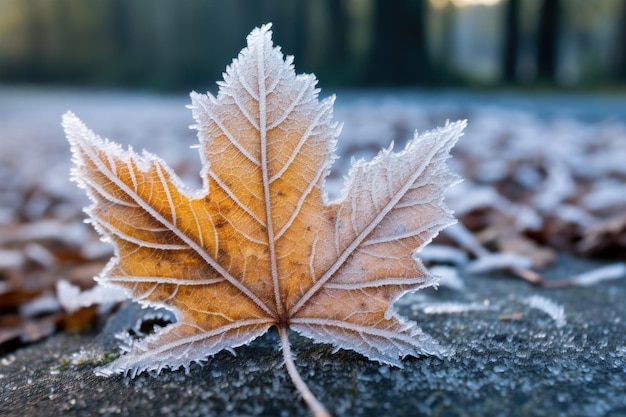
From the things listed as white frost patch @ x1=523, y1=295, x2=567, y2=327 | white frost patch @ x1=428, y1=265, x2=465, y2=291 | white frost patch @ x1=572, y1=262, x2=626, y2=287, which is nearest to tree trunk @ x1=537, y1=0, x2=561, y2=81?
white frost patch @ x1=572, y1=262, x2=626, y2=287

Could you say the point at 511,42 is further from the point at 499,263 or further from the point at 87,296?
the point at 87,296

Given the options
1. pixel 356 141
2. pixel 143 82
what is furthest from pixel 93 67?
pixel 356 141

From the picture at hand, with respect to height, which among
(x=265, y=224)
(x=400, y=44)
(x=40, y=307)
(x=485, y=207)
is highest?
(x=265, y=224)

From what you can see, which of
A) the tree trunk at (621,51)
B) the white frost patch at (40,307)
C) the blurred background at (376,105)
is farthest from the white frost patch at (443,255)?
the tree trunk at (621,51)

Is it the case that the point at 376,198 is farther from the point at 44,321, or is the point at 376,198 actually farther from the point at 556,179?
the point at 556,179

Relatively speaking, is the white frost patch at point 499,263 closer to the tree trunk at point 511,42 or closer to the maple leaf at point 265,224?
the maple leaf at point 265,224

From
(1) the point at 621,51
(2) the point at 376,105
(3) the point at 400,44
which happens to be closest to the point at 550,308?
(2) the point at 376,105

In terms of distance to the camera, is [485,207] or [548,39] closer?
[485,207]
